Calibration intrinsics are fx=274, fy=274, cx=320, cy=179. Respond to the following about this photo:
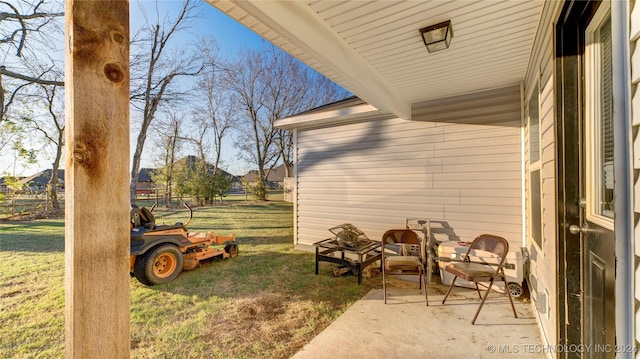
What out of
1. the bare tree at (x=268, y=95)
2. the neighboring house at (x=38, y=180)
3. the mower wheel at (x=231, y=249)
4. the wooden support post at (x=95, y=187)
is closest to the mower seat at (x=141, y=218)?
the mower wheel at (x=231, y=249)

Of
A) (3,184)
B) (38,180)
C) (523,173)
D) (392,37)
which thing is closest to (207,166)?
(38,180)

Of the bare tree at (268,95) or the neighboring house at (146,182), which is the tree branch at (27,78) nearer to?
the neighboring house at (146,182)

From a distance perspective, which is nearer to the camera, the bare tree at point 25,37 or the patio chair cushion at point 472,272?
the patio chair cushion at point 472,272

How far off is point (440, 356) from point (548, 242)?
116 cm

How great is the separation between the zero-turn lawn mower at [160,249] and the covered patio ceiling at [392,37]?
2917mm

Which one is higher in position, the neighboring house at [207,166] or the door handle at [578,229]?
the neighboring house at [207,166]

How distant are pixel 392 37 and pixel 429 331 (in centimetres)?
257

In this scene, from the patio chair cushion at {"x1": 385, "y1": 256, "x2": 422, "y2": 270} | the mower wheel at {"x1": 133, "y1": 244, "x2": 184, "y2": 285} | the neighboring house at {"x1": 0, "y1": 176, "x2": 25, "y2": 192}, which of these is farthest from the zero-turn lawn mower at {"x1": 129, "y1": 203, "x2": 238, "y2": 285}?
the neighboring house at {"x1": 0, "y1": 176, "x2": 25, "y2": 192}

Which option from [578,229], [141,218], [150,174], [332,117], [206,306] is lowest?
[206,306]

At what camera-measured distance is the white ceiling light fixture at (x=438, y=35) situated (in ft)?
7.08

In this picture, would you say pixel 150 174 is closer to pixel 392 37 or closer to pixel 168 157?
pixel 168 157

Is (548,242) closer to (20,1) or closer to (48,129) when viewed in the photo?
(20,1)

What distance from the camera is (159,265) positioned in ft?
11.9

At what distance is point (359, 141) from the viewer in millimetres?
4672
